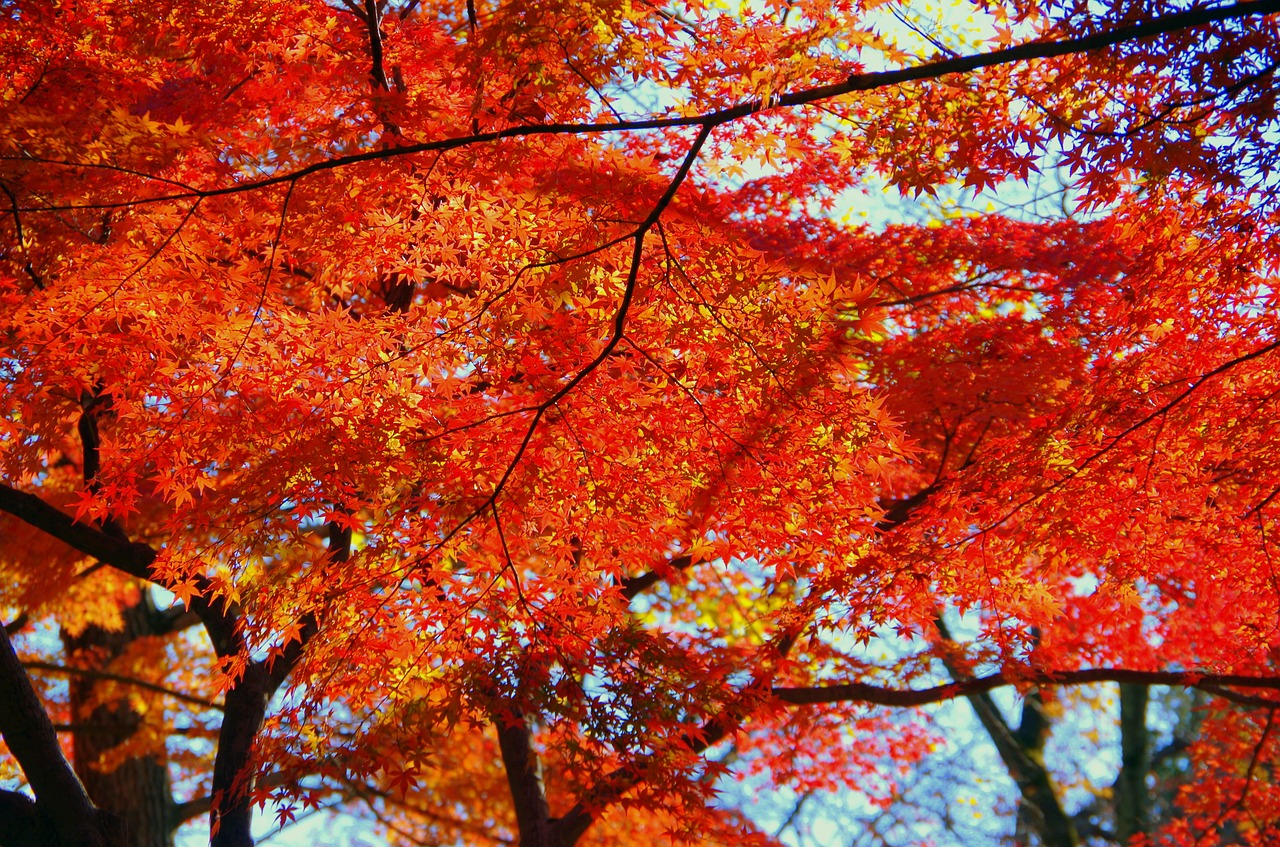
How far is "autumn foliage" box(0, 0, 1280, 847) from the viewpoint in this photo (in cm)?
367

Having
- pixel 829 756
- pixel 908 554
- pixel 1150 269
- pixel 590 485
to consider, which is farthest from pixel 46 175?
pixel 829 756

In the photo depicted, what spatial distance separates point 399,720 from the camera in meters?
3.95

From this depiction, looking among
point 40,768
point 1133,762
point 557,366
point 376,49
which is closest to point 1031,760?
point 1133,762

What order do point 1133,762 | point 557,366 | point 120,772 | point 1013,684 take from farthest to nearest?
point 1133,762 → point 120,772 → point 1013,684 → point 557,366

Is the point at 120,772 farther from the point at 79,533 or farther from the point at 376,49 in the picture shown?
the point at 376,49

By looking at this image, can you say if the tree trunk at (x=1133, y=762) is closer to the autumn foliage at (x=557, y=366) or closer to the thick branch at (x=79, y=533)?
the autumn foliage at (x=557, y=366)

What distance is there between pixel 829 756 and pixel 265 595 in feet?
21.3

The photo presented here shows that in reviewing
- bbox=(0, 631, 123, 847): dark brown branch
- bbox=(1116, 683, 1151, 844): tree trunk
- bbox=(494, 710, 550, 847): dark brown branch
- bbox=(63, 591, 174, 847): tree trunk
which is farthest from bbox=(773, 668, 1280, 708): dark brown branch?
bbox=(63, 591, 174, 847): tree trunk

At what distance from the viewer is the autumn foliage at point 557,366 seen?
12.0ft

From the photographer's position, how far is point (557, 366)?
418 cm

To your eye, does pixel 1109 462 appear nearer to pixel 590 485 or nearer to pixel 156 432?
pixel 590 485

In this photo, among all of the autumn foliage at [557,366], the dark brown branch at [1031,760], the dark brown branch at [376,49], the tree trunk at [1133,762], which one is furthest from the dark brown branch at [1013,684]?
the tree trunk at [1133,762]

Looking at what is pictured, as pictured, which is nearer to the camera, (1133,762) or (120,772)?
(120,772)

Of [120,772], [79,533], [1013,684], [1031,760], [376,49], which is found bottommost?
[1013,684]
